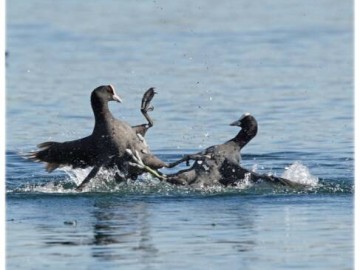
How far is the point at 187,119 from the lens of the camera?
19844 mm

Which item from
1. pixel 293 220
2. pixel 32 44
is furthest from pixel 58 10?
pixel 293 220

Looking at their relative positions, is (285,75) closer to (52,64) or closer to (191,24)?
(52,64)

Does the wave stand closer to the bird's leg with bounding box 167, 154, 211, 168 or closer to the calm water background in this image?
the calm water background

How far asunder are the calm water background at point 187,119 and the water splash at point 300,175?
0.20 meters

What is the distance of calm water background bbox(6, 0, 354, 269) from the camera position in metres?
11.3

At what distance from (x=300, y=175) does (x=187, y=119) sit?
5.02 metres

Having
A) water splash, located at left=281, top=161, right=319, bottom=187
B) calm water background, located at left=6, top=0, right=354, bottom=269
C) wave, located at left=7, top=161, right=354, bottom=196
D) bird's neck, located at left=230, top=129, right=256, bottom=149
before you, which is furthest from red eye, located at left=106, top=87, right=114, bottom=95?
water splash, located at left=281, top=161, right=319, bottom=187

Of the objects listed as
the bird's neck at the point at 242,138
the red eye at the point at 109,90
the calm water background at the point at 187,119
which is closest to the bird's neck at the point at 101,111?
the red eye at the point at 109,90

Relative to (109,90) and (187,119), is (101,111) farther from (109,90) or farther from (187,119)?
(187,119)

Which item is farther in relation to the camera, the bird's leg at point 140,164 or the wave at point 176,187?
the bird's leg at point 140,164

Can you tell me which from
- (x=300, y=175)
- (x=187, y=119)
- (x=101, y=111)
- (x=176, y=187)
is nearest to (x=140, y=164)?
(x=176, y=187)

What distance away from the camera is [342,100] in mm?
21172

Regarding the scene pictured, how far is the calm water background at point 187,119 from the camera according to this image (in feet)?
37.1

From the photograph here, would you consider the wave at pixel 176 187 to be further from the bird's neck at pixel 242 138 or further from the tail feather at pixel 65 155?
the bird's neck at pixel 242 138
